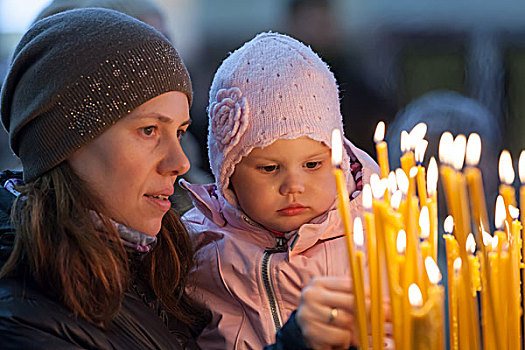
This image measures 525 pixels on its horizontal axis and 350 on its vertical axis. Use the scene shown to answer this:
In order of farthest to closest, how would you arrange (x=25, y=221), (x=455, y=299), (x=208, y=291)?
1. (x=208, y=291)
2. (x=25, y=221)
3. (x=455, y=299)

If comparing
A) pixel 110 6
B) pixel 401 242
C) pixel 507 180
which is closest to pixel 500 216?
pixel 507 180

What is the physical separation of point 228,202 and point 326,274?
287mm

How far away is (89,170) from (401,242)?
0.67 m

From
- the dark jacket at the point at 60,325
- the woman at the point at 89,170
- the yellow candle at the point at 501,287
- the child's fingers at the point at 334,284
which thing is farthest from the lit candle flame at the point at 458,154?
the woman at the point at 89,170

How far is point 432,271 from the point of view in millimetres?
710

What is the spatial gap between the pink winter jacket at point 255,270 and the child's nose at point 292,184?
0.27 ft

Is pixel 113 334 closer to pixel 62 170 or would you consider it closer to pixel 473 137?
pixel 62 170

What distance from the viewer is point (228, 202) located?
61.8 inches

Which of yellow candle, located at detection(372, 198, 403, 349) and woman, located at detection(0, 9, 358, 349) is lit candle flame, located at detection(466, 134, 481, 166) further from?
woman, located at detection(0, 9, 358, 349)

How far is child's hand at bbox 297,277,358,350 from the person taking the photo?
0.87 metres

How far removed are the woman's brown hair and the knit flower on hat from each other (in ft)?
Answer: 1.22

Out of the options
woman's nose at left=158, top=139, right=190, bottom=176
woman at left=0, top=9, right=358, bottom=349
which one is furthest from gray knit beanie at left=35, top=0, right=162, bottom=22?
woman's nose at left=158, top=139, right=190, bottom=176

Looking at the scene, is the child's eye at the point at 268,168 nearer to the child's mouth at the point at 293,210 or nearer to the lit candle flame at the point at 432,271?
the child's mouth at the point at 293,210

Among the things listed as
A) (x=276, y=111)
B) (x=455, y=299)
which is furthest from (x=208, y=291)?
(x=455, y=299)
